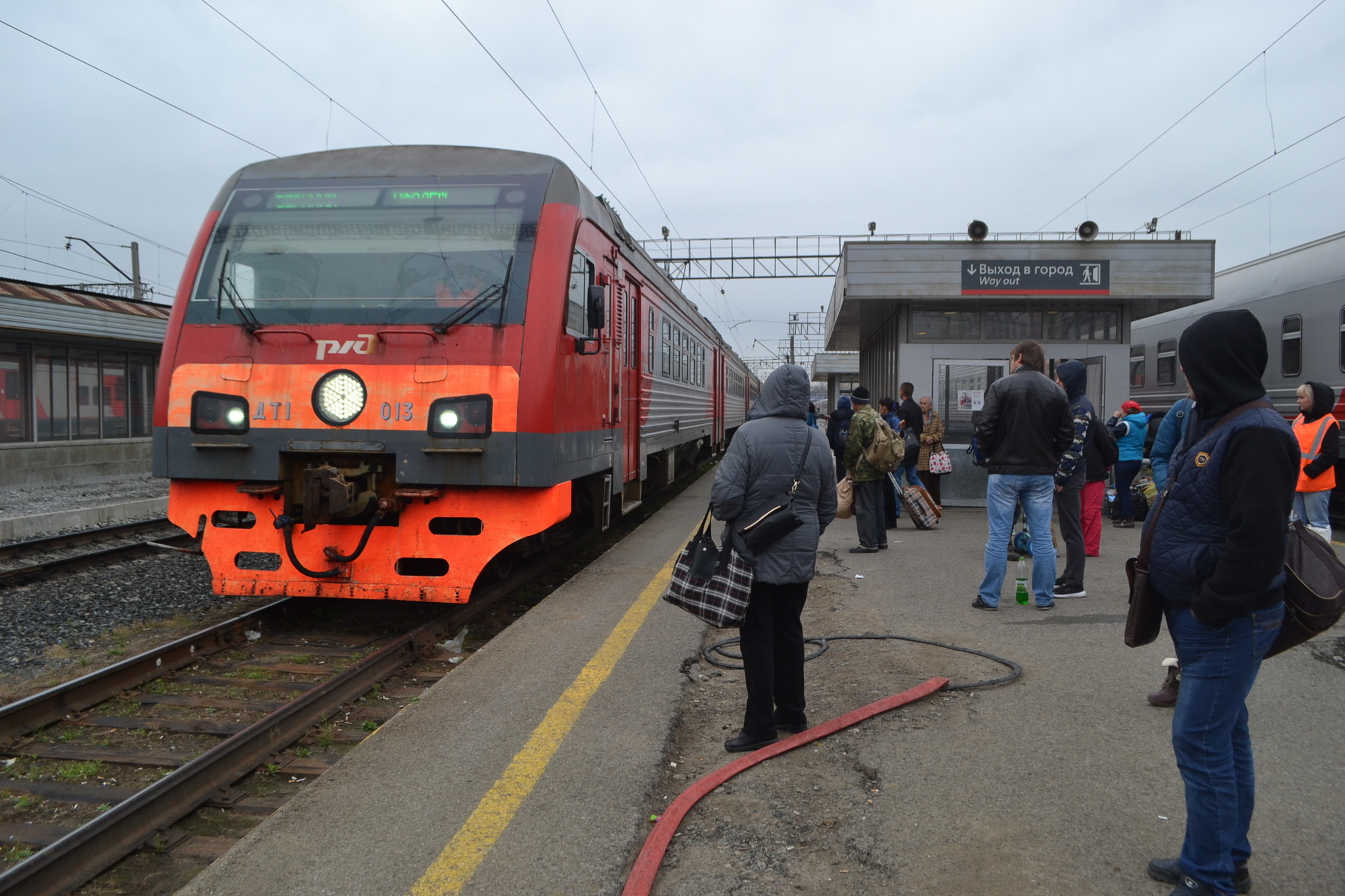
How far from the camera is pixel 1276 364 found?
1291 centimetres

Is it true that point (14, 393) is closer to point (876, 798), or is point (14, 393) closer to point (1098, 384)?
point (876, 798)

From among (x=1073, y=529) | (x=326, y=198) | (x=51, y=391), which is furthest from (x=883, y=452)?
(x=51, y=391)

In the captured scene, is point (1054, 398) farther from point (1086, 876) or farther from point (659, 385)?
point (659, 385)

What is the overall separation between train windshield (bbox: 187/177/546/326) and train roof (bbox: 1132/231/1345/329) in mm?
9404

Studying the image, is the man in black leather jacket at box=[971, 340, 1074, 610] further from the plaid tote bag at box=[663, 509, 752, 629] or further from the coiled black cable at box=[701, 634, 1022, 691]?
the plaid tote bag at box=[663, 509, 752, 629]

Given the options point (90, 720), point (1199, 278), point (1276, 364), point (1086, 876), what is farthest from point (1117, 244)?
point (90, 720)

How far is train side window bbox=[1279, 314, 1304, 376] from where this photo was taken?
40.2 feet

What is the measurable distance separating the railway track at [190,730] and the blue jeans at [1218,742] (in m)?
3.17

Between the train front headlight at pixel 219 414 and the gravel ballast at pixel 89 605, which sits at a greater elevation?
the train front headlight at pixel 219 414

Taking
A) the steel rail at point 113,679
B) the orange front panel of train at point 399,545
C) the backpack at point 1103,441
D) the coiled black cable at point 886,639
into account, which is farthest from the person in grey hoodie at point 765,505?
the backpack at point 1103,441

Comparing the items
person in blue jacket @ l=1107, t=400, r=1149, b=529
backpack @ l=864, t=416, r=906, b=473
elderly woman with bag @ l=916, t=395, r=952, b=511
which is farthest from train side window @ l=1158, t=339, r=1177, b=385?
backpack @ l=864, t=416, r=906, b=473

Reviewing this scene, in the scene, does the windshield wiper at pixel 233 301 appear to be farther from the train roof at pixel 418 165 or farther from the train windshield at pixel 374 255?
the train roof at pixel 418 165

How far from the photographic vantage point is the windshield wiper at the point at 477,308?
5.50 meters

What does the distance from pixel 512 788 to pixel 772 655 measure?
118cm
